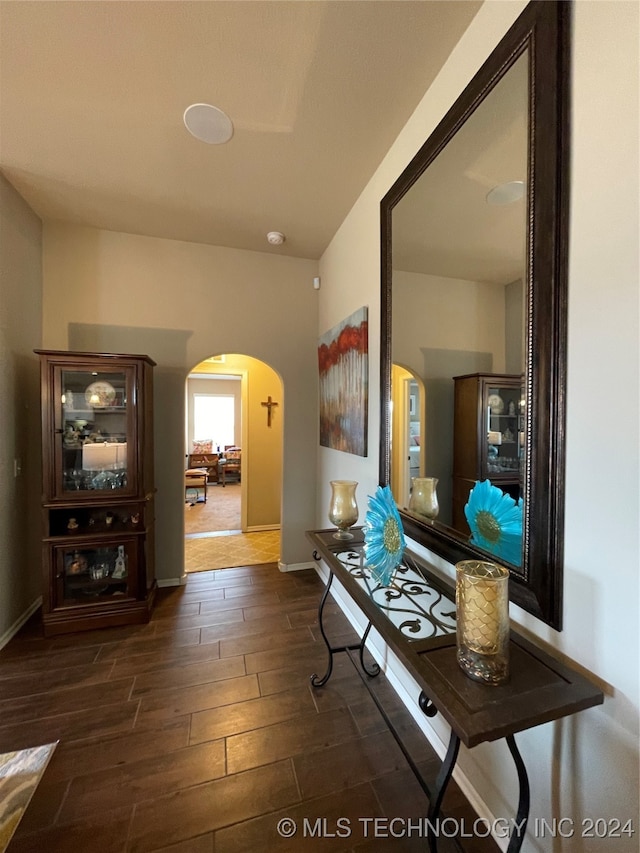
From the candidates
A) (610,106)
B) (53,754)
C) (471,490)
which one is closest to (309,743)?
(53,754)

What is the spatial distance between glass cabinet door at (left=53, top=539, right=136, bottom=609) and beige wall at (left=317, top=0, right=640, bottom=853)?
2548 mm

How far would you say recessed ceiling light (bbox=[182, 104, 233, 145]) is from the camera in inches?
66.2

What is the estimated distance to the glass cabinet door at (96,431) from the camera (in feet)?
7.92

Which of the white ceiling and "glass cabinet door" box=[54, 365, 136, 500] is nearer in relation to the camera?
the white ceiling

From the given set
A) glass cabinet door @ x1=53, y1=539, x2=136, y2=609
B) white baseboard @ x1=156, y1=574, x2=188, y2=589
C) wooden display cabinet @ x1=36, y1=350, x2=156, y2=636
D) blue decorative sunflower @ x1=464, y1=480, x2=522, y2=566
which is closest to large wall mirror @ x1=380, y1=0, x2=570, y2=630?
blue decorative sunflower @ x1=464, y1=480, x2=522, y2=566

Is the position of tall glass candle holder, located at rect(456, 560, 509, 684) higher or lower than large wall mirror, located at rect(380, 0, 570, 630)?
lower

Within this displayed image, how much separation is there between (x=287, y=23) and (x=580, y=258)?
146cm

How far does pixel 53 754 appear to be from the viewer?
148cm

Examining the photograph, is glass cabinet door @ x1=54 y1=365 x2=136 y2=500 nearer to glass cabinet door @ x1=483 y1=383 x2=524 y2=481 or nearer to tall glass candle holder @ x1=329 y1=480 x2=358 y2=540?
tall glass candle holder @ x1=329 y1=480 x2=358 y2=540

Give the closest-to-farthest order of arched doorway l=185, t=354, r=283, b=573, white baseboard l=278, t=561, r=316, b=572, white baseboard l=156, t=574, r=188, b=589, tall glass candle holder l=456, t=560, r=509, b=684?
tall glass candle holder l=456, t=560, r=509, b=684 → white baseboard l=156, t=574, r=188, b=589 → white baseboard l=278, t=561, r=316, b=572 → arched doorway l=185, t=354, r=283, b=573

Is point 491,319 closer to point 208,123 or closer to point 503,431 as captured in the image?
point 503,431

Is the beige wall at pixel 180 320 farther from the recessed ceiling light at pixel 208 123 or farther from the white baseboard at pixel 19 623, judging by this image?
the recessed ceiling light at pixel 208 123

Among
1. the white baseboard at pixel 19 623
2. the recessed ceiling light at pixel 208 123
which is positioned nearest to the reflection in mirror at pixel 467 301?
the recessed ceiling light at pixel 208 123

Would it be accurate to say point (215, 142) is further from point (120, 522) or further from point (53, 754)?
point (53, 754)
